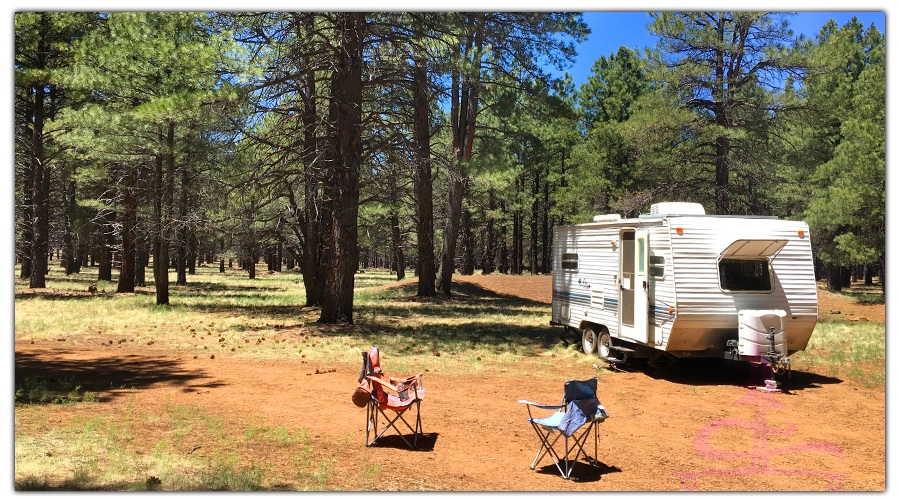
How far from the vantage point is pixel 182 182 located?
19516mm

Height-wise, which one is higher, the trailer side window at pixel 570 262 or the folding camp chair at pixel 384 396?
the trailer side window at pixel 570 262

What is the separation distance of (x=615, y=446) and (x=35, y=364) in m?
8.66

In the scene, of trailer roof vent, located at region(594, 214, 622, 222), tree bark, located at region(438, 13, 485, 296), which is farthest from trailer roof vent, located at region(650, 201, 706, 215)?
tree bark, located at region(438, 13, 485, 296)

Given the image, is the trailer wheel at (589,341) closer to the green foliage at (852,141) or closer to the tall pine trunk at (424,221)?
the tall pine trunk at (424,221)

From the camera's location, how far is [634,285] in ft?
36.5

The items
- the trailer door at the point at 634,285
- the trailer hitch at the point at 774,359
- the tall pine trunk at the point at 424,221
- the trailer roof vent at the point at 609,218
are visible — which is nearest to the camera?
the trailer hitch at the point at 774,359

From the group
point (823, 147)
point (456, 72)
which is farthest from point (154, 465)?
point (823, 147)

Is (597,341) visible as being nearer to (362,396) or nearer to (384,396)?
(384,396)

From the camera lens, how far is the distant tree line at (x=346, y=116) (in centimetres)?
1510

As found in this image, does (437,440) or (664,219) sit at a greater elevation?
(664,219)

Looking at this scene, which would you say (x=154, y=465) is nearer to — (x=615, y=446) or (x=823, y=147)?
(x=615, y=446)

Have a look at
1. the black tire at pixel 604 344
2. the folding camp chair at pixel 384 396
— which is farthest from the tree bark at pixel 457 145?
the folding camp chair at pixel 384 396

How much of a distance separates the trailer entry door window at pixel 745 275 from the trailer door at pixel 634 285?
1172 millimetres

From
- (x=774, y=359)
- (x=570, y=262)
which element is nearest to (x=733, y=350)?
(x=774, y=359)
